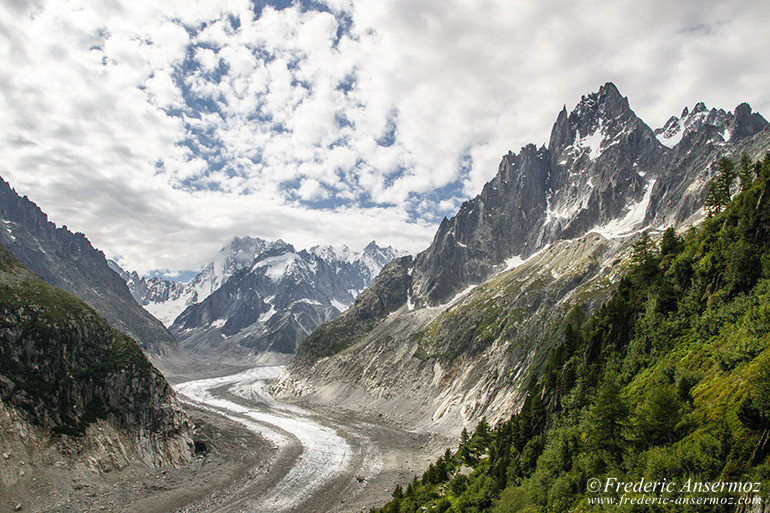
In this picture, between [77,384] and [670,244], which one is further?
[77,384]

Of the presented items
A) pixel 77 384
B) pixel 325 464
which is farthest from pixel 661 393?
pixel 77 384

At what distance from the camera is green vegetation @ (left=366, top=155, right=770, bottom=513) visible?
912 inches

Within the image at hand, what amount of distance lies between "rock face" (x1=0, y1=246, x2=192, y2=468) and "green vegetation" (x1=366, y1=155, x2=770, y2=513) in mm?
60867

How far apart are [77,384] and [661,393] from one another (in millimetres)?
103005

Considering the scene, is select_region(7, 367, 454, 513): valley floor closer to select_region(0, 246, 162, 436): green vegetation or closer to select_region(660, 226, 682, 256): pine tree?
select_region(0, 246, 162, 436): green vegetation

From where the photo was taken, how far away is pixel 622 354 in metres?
49.5

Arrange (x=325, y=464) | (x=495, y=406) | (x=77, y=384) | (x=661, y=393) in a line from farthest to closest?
1. (x=495, y=406)
2. (x=325, y=464)
3. (x=77, y=384)
4. (x=661, y=393)

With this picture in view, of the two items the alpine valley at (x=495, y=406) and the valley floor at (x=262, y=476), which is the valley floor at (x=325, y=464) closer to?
the valley floor at (x=262, y=476)

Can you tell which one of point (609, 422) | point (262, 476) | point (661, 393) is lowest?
point (262, 476)

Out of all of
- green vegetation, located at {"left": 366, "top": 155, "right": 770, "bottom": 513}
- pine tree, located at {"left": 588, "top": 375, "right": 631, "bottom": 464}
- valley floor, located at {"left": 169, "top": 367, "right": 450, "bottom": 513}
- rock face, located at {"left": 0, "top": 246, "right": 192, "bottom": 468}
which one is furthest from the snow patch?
pine tree, located at {"left": 588, "top": 375, "right": 631, "bottom": 464}

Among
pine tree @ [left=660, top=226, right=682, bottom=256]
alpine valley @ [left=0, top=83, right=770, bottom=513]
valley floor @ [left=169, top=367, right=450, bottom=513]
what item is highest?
pine tree @ [left=660, top=226, right=682, bottom=256]

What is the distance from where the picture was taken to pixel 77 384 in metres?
84.1

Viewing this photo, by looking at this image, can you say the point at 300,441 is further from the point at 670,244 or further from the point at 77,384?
the point at 670,244

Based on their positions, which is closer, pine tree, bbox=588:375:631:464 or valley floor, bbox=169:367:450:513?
pine tree, bbox=588:375:631:464
